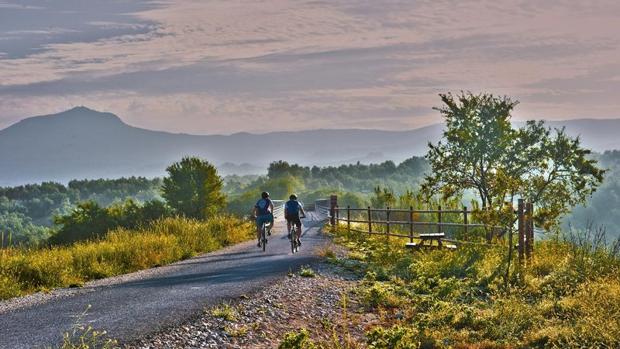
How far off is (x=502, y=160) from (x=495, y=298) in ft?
46.5

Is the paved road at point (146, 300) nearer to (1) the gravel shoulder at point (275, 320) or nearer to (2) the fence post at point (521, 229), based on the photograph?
(1) the gravel shoulder at point (275, 320)

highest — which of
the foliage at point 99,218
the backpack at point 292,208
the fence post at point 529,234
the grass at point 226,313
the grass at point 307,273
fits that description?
the backpack at point 292,208

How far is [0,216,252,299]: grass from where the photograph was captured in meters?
17.8

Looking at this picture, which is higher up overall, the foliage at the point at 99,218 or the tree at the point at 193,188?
the tree at the point at 193,188

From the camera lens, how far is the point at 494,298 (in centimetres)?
1488

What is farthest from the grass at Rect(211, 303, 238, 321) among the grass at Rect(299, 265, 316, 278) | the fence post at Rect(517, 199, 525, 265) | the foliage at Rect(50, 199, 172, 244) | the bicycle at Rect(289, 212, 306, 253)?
the foliage at Rect(50, 199, 172, 244)

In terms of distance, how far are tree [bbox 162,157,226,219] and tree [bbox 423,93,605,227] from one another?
23.2 metres

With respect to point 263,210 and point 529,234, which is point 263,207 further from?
point 529,234

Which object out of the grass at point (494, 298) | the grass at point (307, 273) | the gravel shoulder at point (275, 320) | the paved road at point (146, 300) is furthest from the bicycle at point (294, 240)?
the gravel shoulder at point (275, 320)

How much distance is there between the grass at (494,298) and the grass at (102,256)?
668 centimetres

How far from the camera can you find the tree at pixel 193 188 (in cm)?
4881

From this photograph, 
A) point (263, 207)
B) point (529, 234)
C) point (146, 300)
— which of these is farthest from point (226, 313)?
point (263, 207)

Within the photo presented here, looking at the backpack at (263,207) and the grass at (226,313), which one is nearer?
the grass at (226,313)

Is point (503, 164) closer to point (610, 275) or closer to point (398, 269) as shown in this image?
point (398, 269)
